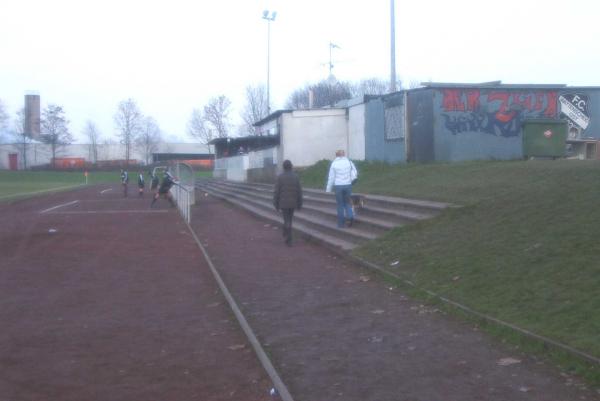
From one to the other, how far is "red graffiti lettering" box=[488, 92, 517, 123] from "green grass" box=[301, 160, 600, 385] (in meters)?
8.46

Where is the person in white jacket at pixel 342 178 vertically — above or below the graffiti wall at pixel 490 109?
below

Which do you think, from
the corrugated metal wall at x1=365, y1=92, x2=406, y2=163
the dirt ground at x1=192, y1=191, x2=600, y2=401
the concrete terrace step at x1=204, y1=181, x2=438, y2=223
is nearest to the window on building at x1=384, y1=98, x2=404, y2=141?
the corrugated metal wall at x1=365, y1=92, x2=406, y2=163

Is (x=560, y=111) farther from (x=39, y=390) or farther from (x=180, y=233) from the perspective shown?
(x=39, y=390)

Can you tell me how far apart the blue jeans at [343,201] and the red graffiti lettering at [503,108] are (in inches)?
419

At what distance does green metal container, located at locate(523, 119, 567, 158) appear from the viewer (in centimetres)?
2139

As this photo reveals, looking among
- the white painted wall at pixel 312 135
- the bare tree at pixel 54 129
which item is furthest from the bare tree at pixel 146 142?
the white painted wall at pixel 312 135

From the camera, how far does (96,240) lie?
19.4 meters

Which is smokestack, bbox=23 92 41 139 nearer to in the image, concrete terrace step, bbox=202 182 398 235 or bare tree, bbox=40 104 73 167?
bare tree, bbox=40 104 73 167

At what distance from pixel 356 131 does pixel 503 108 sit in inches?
335

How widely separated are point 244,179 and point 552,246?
3452 cm

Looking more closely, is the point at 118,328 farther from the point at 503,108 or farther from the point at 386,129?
the point at 386,129

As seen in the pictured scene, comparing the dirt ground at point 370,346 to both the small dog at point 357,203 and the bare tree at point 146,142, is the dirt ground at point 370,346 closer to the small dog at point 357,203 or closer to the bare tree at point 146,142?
the small dog at point 357,203

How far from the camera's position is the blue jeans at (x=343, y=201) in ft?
52.8

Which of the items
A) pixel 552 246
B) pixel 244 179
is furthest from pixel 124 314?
pixel 244 179
